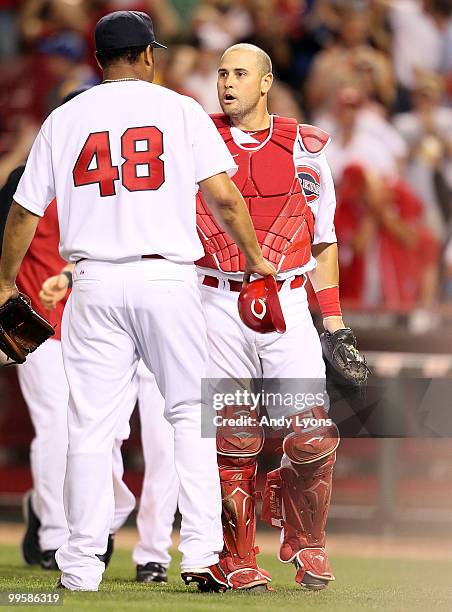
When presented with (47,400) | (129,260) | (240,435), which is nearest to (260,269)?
(129,260)

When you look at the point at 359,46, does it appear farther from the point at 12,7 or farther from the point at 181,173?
the point at 181,173

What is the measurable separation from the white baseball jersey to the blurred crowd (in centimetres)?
356

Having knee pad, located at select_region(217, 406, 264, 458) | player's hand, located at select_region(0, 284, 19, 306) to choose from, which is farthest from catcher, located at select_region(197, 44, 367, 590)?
player's hand, located at select_region(0, 284, 19, 306)

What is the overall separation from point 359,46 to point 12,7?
11.1 feet

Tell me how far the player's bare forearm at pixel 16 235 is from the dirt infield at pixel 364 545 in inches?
121

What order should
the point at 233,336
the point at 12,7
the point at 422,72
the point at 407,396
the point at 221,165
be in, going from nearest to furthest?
the point at 221,165
the point at 233,336
the point at 407,396
the point at 422,72
the point at 12,7

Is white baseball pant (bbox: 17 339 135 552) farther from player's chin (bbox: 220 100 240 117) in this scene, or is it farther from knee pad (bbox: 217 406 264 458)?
player's chin (bbox: 220 100 240 117)

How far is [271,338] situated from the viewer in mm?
5516

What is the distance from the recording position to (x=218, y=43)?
11500 mm

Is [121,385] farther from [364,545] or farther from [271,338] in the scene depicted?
[364,545]

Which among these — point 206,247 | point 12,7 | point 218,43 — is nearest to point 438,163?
point 218,43

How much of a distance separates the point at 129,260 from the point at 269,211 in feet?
2.41

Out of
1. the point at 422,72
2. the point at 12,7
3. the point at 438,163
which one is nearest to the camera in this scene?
the point at 438,163

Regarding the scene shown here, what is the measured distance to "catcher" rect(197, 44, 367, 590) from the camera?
5.49m
